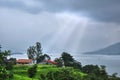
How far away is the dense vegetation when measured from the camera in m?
21.2

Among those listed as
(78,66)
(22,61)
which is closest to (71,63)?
(78,66)

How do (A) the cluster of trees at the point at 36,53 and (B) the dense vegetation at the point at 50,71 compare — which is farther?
(A) the cluster of trees at the point at 36,53

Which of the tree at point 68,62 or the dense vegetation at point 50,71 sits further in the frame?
the tree at point 68,62

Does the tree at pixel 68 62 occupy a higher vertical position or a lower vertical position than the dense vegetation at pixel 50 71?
higher

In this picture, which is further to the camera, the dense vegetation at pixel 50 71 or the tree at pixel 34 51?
the tree at pixel 34 51

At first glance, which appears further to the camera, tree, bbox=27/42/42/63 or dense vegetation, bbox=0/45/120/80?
tree, bbox=27/42/42/63

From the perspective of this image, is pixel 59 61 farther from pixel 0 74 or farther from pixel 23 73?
pixel 0 74

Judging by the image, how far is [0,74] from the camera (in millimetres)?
19844

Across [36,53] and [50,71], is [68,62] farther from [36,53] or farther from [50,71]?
[50,71]

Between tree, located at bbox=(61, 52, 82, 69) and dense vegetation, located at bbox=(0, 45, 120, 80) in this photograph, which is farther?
tree, located at bbox=(61, 52, 82, 69)

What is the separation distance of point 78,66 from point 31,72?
6989 cm

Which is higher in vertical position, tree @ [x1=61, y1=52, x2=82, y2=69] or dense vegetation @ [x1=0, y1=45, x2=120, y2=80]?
tree @ [x1=61, y1=52, x2=82, y2=69]

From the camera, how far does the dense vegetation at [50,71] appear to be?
69.5 ft

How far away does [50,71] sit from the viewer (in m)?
96.1
